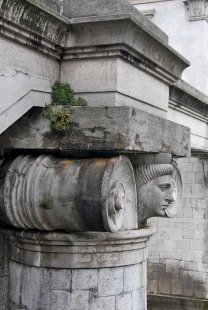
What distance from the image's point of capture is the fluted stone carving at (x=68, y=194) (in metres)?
3.26

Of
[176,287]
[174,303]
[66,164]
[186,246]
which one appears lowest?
[174,303]

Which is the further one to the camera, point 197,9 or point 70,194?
point 197,9

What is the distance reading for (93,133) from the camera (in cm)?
338

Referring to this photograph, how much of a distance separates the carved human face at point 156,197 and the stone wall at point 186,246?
821 cm

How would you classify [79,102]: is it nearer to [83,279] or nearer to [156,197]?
[156,197]

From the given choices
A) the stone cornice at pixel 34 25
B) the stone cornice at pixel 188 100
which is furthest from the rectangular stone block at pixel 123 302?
the stone cornice at pixel 188 100

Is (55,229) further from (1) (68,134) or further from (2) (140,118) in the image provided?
(2) (140,118)

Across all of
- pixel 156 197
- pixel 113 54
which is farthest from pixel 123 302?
pixel 113 54

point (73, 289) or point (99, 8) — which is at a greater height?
point (99, 8)

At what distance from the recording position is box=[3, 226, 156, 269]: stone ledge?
139 inches

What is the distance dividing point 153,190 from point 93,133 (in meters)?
0.88

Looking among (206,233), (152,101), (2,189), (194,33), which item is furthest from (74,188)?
(194,33)

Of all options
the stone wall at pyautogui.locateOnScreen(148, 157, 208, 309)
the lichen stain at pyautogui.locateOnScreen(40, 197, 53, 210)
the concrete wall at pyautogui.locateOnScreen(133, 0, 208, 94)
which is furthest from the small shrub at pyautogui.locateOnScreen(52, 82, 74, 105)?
the concrete wall at pyautogui.locateOnScreen(133, 0, 208, 94)

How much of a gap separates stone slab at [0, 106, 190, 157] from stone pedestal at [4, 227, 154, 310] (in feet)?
2.11
